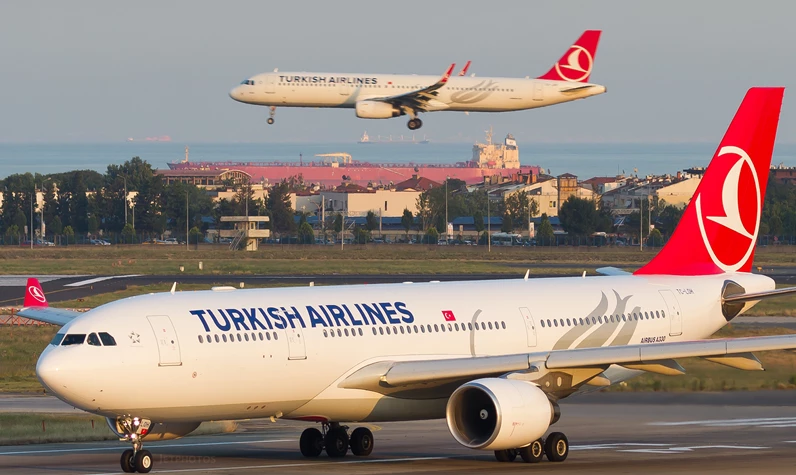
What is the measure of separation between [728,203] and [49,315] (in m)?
16.7

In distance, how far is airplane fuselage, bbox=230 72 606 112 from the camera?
8766 cm

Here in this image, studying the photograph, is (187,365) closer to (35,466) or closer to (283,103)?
(35,466)

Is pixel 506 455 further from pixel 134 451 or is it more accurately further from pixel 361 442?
pixel 134 451

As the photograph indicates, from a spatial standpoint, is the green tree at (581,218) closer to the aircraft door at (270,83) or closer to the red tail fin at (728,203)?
the aircraft door at (270,83)

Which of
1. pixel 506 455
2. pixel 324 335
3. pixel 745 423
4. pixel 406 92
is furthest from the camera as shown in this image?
pixel 406 92

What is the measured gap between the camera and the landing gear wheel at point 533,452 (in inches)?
1051

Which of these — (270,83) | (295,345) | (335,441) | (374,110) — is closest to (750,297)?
(335,441)

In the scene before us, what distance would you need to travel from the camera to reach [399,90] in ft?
293

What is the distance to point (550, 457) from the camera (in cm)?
2697

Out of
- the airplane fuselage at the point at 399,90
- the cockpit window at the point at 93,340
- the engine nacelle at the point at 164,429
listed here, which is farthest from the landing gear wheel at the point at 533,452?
the airplane fuselage at the point at 399,90

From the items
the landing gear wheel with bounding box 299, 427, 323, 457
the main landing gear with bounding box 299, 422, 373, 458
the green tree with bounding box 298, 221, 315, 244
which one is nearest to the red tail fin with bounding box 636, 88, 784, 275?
the main landing gear with bounding box 299, 422, 373, 458

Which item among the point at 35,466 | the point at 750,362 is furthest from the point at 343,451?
the point at 750,362

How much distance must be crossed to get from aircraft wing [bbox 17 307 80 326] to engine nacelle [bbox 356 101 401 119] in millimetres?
54701

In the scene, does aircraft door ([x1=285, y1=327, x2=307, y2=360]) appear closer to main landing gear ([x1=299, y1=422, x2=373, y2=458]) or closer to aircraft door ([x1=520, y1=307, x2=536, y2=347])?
main landing gear ([x1=299, y1=422, x2=373, y2=458])
